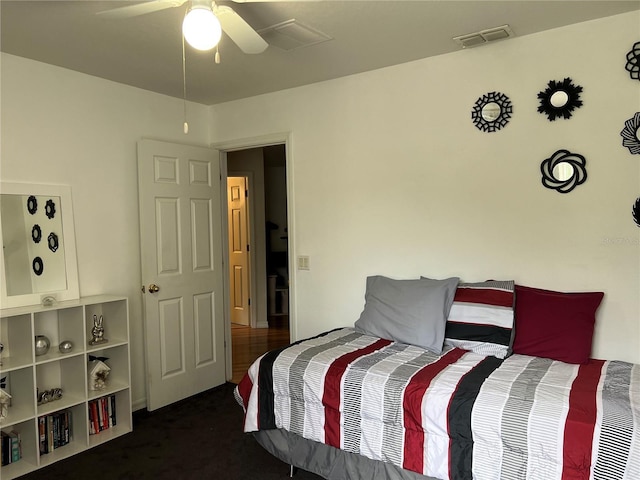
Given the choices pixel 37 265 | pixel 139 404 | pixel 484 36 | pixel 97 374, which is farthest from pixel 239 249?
pixel 484 36

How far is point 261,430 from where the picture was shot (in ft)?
8.55

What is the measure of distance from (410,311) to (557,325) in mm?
785

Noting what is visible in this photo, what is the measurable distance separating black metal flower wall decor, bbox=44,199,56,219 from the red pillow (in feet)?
9.68

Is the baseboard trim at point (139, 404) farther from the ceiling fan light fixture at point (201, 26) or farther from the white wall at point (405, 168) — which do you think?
the ceiling fan light fixture at point (201, 26)

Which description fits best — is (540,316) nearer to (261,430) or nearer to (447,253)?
(447,253)

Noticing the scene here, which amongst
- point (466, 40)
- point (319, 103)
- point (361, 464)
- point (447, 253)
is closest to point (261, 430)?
point (361, 464)

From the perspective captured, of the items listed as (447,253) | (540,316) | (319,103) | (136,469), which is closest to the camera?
(540,316)

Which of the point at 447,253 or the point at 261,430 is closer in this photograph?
the point at 261,430

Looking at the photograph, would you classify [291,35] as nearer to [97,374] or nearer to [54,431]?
[97,374]

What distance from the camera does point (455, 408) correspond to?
2.00 meters

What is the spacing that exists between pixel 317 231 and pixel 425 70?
54.0 inches

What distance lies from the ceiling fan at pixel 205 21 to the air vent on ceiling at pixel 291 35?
0.41m

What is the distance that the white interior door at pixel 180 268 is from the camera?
3502mm

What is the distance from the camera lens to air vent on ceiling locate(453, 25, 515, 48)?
2.56 meters
